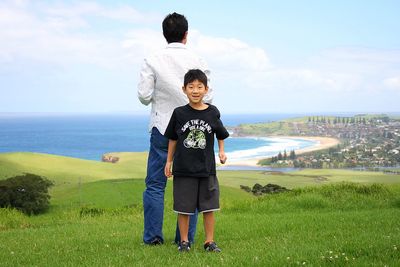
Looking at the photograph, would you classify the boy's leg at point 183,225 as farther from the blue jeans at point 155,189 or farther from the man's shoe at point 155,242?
the man's shoe at point 155,242

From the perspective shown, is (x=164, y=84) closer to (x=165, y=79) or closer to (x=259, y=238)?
(x=165, y=79)

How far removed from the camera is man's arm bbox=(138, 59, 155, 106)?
5883 millimetres


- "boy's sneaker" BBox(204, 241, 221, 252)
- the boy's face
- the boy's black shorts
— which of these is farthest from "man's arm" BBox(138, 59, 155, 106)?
"boy's sneaker" BBox(204, 241, 221, 252)

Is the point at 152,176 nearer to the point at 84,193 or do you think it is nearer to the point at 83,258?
the point at 83,258

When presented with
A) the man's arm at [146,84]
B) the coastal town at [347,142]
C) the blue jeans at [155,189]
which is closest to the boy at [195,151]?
the blue jeans at [155,189]

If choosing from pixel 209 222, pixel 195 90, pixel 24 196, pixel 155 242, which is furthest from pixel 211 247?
pixel 24 196

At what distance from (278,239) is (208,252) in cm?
124

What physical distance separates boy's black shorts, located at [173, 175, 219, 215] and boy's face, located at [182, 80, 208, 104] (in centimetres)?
86

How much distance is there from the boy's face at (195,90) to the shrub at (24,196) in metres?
17.8

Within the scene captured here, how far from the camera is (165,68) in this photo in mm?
5902

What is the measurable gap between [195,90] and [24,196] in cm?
2173

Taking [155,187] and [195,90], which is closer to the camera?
[195,90]

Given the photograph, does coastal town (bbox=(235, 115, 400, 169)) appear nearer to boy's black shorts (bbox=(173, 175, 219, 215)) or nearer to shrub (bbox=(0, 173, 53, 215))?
shrub (bbox=(0, 173, 53, 215))

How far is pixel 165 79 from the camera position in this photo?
5.88 metres
